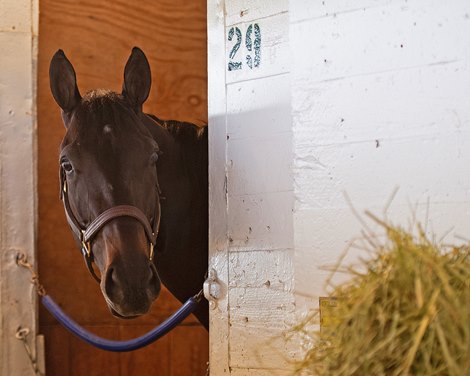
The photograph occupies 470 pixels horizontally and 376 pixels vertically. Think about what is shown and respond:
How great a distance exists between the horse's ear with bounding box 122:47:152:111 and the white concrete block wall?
0.63 metres

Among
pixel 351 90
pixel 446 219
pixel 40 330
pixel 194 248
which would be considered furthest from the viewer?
pixel 40 330

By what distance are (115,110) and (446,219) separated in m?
1.09

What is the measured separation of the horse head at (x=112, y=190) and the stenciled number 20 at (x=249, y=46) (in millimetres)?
354

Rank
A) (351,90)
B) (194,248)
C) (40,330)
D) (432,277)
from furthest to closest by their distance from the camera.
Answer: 1. (40,330)
2. (194,248)
3. (351,90)
4. (432,277)

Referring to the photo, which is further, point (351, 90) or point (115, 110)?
point (115, 110)

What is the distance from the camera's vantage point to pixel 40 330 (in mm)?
3109

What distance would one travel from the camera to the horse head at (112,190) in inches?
81.8

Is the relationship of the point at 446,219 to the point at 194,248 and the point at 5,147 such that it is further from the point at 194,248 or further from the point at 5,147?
the point at 5,147

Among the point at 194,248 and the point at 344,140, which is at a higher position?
the point at 344,140

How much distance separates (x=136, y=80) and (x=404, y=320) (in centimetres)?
182

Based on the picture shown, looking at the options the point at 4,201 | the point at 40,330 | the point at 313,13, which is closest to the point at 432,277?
the point at 313,13

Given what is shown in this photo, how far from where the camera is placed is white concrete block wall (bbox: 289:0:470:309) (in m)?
1.73

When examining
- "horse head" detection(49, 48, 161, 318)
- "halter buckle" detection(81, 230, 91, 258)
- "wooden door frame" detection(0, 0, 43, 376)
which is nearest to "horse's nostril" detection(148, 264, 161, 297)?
"horse head" detection(49, 48, 161, 318)

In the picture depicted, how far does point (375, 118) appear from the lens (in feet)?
6.19
